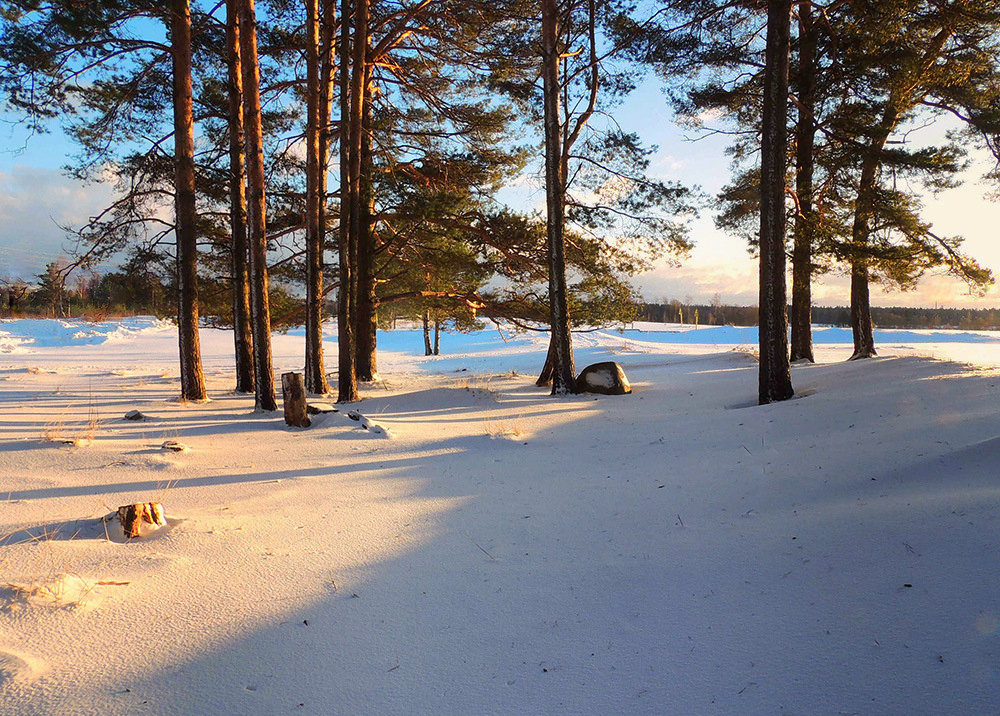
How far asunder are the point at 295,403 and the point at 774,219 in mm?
7157

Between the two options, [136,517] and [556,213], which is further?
[556,213]

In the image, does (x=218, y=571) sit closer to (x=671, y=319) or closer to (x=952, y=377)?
(x=952, y=377)

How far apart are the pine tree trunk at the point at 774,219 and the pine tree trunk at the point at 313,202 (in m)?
7.75

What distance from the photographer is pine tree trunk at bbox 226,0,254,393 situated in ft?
28.5

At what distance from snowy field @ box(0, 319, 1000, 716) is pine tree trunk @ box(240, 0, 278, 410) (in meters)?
2.57

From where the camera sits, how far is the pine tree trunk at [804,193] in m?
10.0

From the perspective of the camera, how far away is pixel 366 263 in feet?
42.5

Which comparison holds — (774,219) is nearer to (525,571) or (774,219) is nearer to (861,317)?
(525,571)

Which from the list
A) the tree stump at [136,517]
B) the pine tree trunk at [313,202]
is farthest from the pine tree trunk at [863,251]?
the tree stump at [136,517]

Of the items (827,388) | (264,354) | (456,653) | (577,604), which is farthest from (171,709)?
(827,388)

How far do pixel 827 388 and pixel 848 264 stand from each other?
5.05 meters

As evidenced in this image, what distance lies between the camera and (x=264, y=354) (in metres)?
8.20

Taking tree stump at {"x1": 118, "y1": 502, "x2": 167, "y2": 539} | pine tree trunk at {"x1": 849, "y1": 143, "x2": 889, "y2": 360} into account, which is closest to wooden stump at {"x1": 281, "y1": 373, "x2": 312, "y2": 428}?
tree stump at {"x1": 118, "y1": 502, "x2": 167, "y2": 539}

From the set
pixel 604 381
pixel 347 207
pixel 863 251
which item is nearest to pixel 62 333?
pixel 347 207
